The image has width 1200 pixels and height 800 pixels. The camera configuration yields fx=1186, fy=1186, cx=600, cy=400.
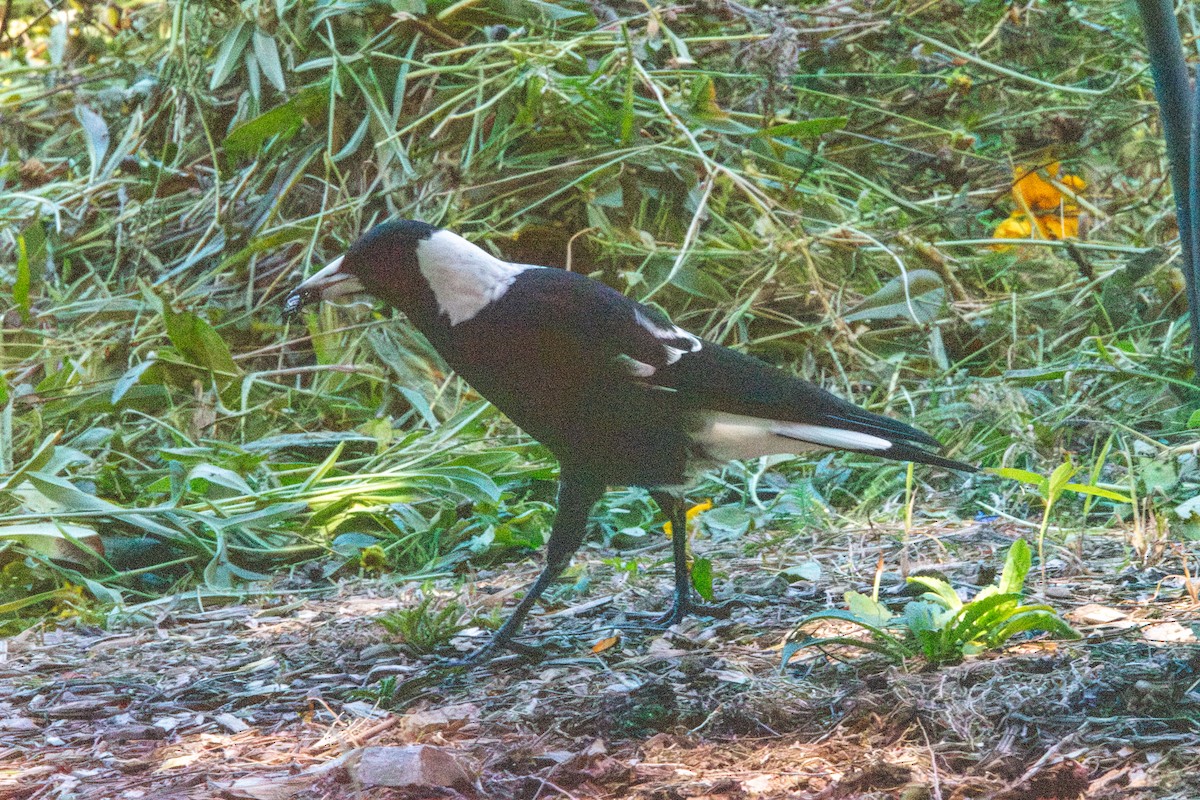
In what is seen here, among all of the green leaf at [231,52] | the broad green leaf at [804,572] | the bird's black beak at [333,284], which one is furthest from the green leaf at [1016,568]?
the green leaf at [231,52]

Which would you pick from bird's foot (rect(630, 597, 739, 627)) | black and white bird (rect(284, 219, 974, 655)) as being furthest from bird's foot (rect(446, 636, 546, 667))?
bird's foot (rect(630, 597, 739, 627))

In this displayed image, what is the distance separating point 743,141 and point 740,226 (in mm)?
413

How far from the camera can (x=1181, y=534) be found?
2.46 metres

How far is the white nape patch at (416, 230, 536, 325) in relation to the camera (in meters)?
2.41

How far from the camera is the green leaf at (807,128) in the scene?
402 cm

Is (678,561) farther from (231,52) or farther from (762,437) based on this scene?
(231,52)

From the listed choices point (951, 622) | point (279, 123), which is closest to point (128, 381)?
point (279, 123)

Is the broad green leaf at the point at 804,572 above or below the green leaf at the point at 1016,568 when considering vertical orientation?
below

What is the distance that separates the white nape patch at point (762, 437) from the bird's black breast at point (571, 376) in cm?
7

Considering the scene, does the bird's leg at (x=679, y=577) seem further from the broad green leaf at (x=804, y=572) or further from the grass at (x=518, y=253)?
the grass at (x=518, y=253)

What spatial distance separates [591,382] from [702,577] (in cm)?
46

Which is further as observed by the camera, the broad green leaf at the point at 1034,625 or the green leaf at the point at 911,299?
the green leaf at the point at 911,299

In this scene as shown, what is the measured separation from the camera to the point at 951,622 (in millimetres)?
1882

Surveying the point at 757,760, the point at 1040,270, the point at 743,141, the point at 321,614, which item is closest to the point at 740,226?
the point at 743,141
